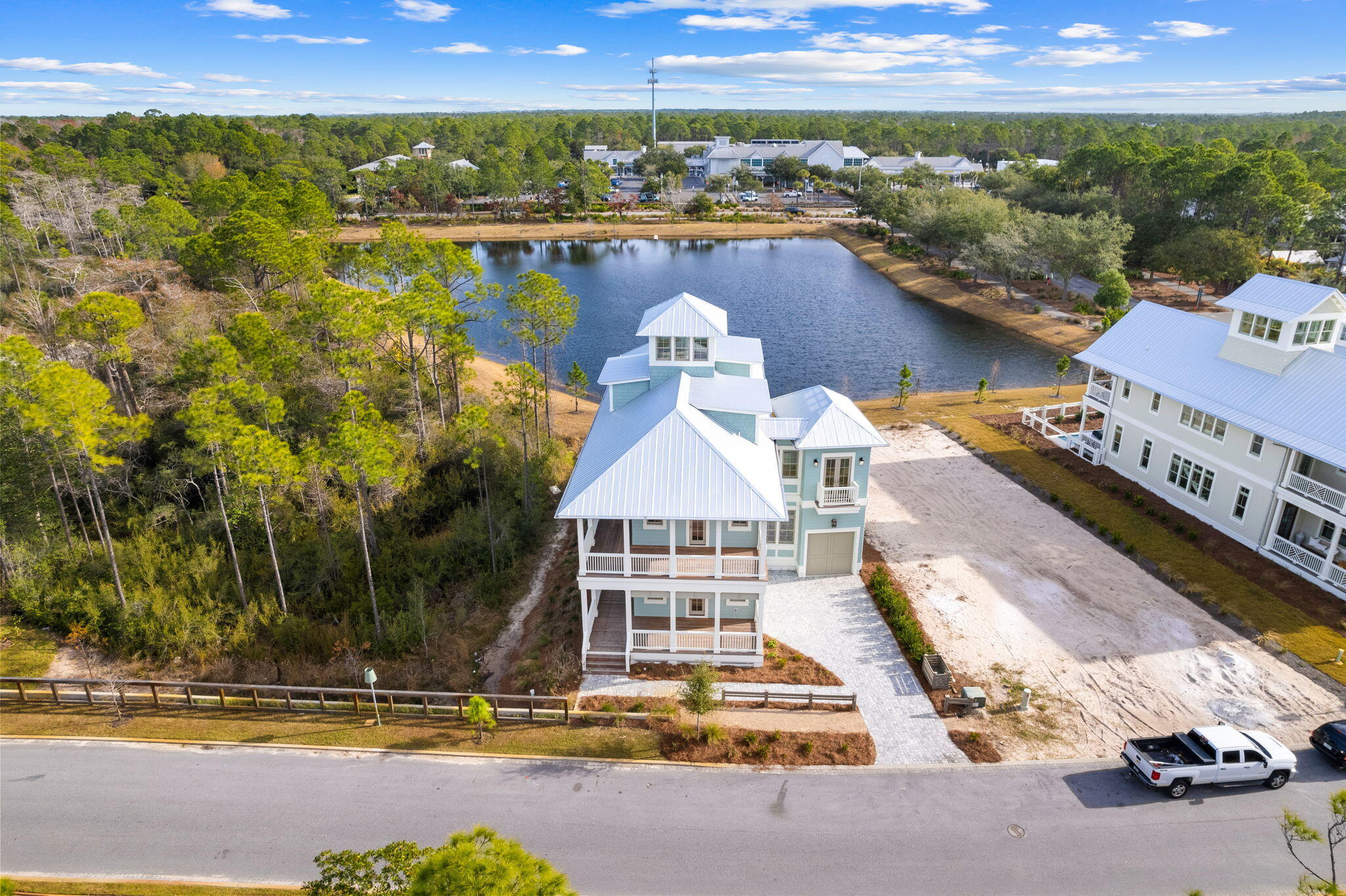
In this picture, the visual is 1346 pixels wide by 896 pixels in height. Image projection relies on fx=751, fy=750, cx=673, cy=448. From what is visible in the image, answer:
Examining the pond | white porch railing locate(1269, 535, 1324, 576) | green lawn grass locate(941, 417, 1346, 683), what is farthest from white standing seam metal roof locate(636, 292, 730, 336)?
white porch railing locate(1269, 535, 1324, 576)

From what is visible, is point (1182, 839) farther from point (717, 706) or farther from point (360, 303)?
point (360, 303)

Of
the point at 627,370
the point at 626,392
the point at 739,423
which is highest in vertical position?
the point at 627,370

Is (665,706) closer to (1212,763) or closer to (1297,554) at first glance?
→ (1212,763)

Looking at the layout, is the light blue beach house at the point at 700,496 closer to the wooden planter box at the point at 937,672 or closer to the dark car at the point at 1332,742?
the wooden planter box at the point at 937,672

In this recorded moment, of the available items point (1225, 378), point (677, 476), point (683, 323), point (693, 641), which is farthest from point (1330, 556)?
point (683, 323)

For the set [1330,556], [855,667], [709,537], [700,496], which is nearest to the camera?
[700,496]

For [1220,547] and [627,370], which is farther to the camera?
[627,370]
